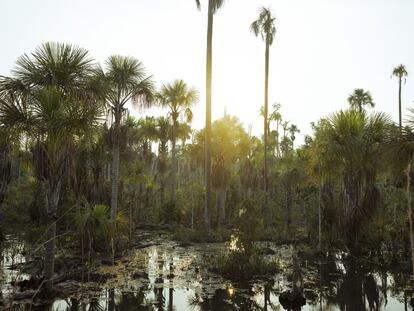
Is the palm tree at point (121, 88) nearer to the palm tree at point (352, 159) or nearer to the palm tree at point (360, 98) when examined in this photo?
the palm tree at point (352, 159)

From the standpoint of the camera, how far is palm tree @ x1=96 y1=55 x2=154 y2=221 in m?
17.5

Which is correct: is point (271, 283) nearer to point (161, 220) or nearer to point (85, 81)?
point (85, 81)

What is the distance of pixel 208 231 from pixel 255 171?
603 inches

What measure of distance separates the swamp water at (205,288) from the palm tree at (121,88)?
194 inches

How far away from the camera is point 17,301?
30.6 feet

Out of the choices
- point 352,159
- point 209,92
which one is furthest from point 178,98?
point 352,159

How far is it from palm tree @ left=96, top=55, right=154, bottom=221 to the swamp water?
493 centimetres

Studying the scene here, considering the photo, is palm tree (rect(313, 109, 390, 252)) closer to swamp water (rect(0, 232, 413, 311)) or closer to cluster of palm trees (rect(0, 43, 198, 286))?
swamp water (rect(0, 232, 413, 311))

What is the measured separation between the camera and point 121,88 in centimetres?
1778

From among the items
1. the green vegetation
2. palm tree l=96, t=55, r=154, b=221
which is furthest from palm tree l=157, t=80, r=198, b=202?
palm tree l=96, t=55, r=154, b=221

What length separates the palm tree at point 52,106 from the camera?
9344mm

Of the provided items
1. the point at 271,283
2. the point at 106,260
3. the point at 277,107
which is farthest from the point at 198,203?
the point at 271,283

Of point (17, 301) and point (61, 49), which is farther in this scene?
point (61, 49)

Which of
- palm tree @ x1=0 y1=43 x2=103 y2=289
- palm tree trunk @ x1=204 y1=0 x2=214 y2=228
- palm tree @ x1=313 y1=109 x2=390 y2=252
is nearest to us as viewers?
palm tree @ x1=0 y1=43 x2=103 y2=289
